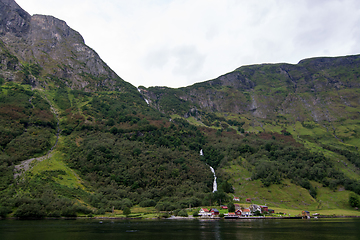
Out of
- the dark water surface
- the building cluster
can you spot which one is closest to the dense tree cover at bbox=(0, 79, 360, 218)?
the building cluster

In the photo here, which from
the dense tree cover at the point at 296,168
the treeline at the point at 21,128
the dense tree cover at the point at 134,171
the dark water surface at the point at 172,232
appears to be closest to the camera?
the dark water surface at the point at 172,232

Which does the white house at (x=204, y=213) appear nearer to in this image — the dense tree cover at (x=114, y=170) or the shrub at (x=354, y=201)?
the dense tree cover at (x=114, y=170)

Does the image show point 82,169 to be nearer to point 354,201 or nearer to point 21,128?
point 21,128

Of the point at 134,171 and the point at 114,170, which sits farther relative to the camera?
the point at 134,171

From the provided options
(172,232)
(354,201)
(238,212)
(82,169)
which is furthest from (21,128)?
(354,201)

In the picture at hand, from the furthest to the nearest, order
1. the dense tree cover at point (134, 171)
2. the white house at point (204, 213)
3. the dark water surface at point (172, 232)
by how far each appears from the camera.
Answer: the dense tree cover at point (134, 171) → the white house at point (204, 213) → the dark water surface at point (172, 232)

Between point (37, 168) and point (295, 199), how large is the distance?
160m

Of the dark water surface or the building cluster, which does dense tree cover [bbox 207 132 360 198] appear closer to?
the building cluster

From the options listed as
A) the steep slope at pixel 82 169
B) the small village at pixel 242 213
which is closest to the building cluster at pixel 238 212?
the small village at pixel 242 213

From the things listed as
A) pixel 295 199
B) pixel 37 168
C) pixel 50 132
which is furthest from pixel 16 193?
pixel 295 199

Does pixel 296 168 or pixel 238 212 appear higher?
pixel 296 168

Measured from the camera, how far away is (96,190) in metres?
133

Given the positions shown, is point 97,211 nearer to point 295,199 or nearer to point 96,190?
point 96,190

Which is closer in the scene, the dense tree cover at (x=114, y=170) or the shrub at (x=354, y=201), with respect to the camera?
the dense tree cover at (x=114, y=170)
